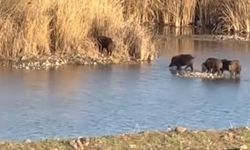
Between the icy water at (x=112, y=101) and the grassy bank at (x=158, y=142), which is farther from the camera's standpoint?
the icy water at (x=112, y=101)

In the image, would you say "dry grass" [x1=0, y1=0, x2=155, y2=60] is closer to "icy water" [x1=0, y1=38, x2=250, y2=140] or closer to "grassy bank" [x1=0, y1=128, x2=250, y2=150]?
"icy water" [x1=0, y1=38, x2=250, y2=140]

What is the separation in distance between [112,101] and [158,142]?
5.18 m

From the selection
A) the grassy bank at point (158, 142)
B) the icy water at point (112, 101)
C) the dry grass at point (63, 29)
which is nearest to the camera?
the grassy bank at point (158, 142)

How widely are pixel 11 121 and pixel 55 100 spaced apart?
2.07 m

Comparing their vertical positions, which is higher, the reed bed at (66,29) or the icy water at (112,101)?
the reed bed at (66,29)

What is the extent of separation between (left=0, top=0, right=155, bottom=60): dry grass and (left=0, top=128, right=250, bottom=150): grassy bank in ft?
31.6

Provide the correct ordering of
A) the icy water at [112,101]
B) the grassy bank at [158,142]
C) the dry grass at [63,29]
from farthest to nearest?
the dry grass at [63,29] → the icy water at [112,101] → the grassy bank at [158,142]

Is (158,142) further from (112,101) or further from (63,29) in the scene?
(63,29)

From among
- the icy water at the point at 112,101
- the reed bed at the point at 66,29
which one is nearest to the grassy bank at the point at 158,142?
the icy water at the point at 112,101

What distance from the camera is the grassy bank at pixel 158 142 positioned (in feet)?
25.6

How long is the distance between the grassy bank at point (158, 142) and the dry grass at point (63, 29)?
9.64m

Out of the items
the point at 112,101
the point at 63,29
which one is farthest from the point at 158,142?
the point at 63,29

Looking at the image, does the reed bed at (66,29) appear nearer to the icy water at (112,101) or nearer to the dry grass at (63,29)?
the dry grass at (63,29)

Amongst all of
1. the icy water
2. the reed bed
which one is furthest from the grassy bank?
the reed bed
